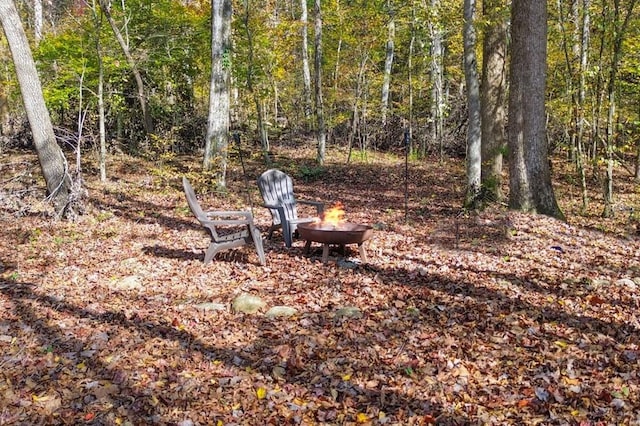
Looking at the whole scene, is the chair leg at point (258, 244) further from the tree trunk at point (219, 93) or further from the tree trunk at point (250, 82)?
the tree trunk at point (250, 82)

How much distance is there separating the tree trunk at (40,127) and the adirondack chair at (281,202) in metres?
3.56

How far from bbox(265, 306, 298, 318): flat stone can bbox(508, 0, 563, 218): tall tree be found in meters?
5.53

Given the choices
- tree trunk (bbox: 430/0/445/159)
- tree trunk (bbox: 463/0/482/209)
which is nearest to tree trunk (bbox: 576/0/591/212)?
tree trunk (bbox: 463/0/482/209)

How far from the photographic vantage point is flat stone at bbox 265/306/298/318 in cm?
449

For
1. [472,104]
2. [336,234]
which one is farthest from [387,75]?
[336,234]

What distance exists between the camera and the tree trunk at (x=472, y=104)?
316 inches

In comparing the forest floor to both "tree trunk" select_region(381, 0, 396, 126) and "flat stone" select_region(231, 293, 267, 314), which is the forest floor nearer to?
"flat stone" select_region(231, 293, 267, 314)

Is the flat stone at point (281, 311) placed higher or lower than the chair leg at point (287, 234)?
lower

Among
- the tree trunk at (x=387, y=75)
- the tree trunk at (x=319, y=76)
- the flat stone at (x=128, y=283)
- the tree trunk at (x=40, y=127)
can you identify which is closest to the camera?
the flat stone at (x=128, y=283)

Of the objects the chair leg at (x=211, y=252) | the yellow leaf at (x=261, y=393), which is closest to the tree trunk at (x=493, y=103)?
the chair leg at (x=211, y=252)

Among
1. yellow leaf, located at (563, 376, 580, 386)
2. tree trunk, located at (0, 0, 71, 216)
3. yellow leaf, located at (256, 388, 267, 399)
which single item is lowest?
yellow leaf, located at (256, 388, 267, 399)

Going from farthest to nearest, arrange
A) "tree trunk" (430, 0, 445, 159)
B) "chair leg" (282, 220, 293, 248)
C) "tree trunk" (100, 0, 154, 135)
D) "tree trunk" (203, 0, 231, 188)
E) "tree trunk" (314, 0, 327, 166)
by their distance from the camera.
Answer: "tree trunk" (430, 0, 445, 159), "tree trunk" (314, 0, 327, 166), "tree trunk" (100, 0, 154, 135), "tree trunk" (203, 0, 231, 188), "chair leg" (282, 220, 293, 248)

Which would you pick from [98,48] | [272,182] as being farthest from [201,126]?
[272,182]

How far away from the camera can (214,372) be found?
3.51 metres
